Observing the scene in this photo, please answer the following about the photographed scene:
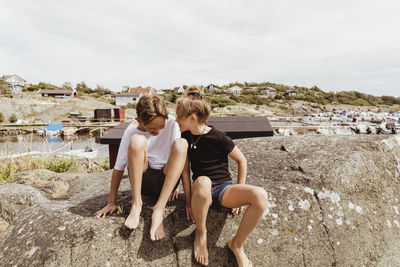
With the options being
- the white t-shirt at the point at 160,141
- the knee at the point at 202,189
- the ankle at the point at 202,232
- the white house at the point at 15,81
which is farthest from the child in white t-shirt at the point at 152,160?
the white house at the point at 15,81

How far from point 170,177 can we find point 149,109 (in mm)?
809

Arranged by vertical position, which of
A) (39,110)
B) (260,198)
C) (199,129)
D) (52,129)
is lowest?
(52,129)

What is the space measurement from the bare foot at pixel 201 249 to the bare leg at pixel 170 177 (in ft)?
1.28

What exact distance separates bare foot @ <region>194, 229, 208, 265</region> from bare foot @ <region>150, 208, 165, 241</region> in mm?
391

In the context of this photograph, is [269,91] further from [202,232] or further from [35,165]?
[202,232]

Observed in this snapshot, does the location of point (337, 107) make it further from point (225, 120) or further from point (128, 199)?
point (128, 199)

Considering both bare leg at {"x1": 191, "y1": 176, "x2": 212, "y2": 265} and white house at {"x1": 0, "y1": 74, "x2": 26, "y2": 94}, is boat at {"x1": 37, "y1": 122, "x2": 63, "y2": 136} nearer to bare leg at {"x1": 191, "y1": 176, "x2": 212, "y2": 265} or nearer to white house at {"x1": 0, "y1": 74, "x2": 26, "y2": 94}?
bare leg at {"x1": 191, "y1": 176, "x2": 212, "y2": 265}

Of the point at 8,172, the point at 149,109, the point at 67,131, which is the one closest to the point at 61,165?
the point at 8,172

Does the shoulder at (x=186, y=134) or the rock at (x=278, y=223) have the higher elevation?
the shoulder at (x=186, y=134)

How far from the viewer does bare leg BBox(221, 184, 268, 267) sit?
7.72 feet

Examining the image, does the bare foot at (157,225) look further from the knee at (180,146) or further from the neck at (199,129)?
the neck at (199,129)

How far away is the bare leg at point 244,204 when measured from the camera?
235 centimetres

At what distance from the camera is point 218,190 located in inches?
107

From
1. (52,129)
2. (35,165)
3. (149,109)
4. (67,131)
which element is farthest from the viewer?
(67,131)
